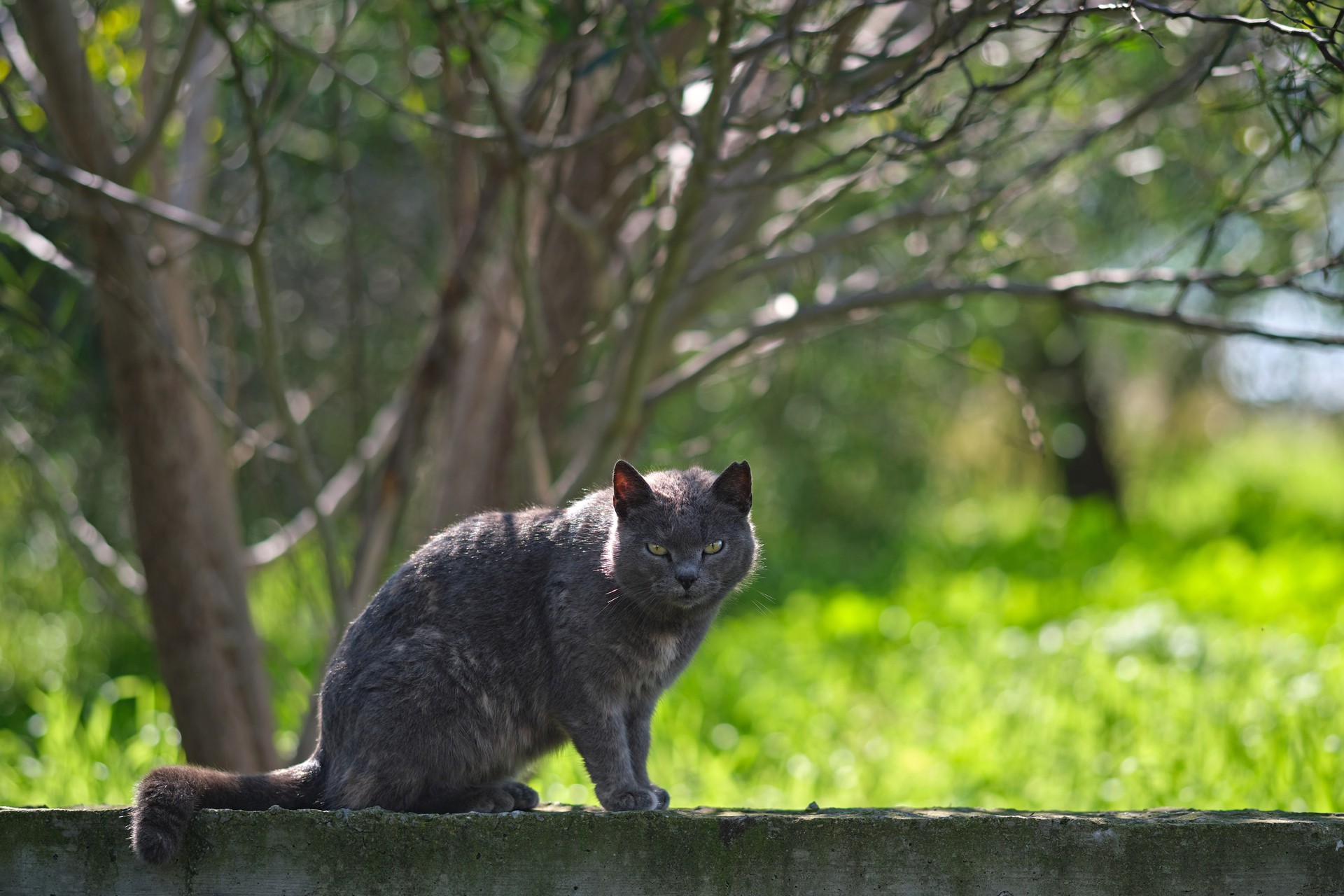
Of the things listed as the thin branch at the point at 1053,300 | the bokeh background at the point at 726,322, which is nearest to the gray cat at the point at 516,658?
the bokeh background at the point at 726,322

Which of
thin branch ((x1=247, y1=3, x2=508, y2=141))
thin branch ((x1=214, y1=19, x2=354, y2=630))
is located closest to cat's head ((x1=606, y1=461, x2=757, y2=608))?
thin branch ((x1=247, y1=3, x2=508, y2=141))

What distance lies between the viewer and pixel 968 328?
8.77m

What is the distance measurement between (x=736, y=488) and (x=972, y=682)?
11.3ft

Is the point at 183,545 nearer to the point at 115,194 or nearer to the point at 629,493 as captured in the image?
the point at 115,194

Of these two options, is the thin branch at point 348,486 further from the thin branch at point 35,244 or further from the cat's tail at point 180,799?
the cat's tail at point 180,799

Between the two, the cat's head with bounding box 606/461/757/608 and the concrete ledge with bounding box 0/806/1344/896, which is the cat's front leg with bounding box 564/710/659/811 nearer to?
the concrete ledge with bounding box 0/806/1344/896

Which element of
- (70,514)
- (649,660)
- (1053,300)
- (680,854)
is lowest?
(680,854)

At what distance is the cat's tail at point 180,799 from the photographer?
2.19m

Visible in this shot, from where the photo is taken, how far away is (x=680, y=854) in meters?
2.30

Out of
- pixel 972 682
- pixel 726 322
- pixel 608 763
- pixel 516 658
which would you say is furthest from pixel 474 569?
pixel 972 682

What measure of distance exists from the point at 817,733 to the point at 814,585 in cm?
335

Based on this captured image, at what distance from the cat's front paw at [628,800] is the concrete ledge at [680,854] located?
167mm

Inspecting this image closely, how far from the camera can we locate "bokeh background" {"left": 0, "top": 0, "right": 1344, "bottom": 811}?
3404 mm

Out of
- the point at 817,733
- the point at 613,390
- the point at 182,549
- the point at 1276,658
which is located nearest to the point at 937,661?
the point at 817,733
